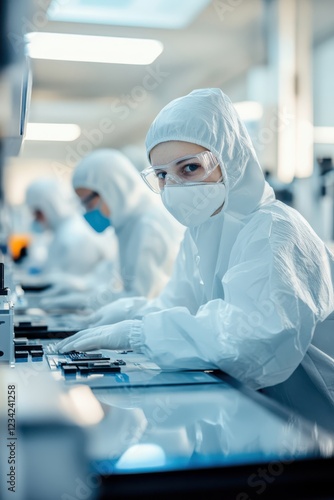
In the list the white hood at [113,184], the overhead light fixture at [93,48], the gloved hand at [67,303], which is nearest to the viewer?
the gloved hand at [67,303]

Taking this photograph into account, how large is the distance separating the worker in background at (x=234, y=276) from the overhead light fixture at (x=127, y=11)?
12.1 feet

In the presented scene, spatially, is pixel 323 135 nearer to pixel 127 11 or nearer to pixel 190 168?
pixel 127 11

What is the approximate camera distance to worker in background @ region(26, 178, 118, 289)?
520 cm

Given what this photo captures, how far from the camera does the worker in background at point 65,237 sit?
5203mm

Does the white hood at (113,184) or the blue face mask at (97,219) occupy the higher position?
the white hood at (113,184)

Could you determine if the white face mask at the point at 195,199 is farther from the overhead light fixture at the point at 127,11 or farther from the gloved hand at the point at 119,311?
the overhead light fixture at the point at 127,11

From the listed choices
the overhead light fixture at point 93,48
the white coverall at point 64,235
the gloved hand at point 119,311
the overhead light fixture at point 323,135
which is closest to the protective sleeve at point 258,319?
the gloved hand at point 119,311

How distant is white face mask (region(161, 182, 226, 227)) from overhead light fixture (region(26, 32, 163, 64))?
377 cm

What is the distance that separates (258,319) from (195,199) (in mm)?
452

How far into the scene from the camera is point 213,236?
6.07 feet

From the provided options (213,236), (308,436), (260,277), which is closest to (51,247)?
(213,236)

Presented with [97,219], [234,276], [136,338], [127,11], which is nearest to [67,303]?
[97,219]

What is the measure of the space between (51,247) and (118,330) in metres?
4.15

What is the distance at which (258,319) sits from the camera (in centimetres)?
147
